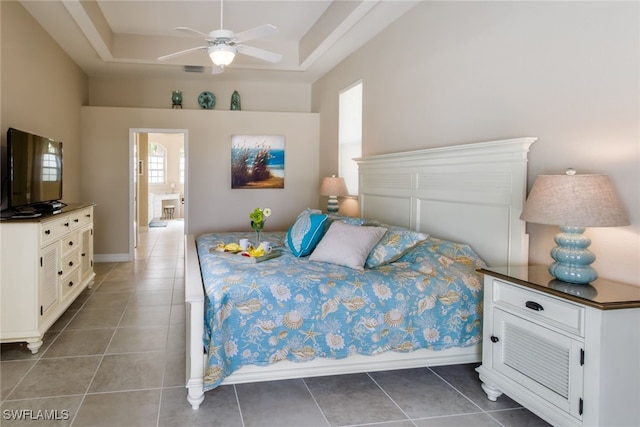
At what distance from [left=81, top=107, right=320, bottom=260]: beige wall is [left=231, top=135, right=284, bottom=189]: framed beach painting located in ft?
0.29

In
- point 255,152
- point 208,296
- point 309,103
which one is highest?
point 309,103

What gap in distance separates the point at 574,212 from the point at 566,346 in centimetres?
60

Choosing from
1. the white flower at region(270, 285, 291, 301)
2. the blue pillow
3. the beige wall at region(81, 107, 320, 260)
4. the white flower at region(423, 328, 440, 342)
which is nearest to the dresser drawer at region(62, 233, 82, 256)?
the blue pillow

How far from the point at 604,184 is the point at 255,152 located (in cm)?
557

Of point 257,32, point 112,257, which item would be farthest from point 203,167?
point 257,32

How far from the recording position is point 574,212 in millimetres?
1969

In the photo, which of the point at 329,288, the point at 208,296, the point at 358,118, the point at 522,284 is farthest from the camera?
the point at 358,118

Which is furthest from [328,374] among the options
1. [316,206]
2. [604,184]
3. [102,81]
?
[102,81]

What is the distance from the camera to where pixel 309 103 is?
7.34 meters

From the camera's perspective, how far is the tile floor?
222cm

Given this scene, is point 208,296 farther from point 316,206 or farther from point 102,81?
point 102,81

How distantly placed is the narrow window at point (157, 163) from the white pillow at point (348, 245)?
34.8ft

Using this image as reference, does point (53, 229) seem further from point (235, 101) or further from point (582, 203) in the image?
point (235, 101)

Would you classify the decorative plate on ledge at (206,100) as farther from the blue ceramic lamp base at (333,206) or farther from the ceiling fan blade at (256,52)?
the ceiling fan blade at (256,52)
